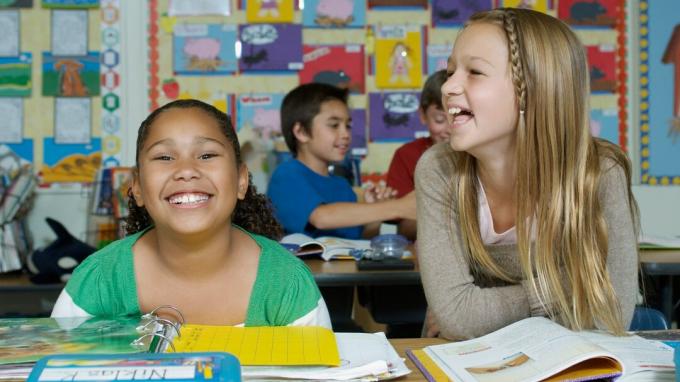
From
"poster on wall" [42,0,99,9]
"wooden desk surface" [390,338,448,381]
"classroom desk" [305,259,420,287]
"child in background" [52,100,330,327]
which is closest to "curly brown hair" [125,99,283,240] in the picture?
"child in background" [52,100,330,327]

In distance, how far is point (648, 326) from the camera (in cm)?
150

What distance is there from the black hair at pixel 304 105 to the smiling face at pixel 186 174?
4.90ft

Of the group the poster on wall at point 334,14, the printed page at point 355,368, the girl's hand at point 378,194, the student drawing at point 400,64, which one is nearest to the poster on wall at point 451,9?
the student drawing at point 400,64

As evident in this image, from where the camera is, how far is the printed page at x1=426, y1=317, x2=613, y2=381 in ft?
2.68

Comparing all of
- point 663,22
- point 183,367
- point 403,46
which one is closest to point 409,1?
point 403,46

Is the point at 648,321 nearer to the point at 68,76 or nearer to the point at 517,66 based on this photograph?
the point at 517,66

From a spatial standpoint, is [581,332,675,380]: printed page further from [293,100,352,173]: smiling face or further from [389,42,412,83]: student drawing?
[389,42,412,83]: student drawing

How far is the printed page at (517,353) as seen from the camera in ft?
2.68

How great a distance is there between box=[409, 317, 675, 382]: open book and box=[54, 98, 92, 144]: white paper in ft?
9.16

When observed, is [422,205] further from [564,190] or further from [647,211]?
[647,211]

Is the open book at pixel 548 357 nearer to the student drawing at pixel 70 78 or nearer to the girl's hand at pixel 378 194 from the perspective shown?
the girl's hand at pixel 378 194

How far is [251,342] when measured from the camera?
0.91m

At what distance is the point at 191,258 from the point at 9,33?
2.59m

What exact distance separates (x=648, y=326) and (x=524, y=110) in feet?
1.89
